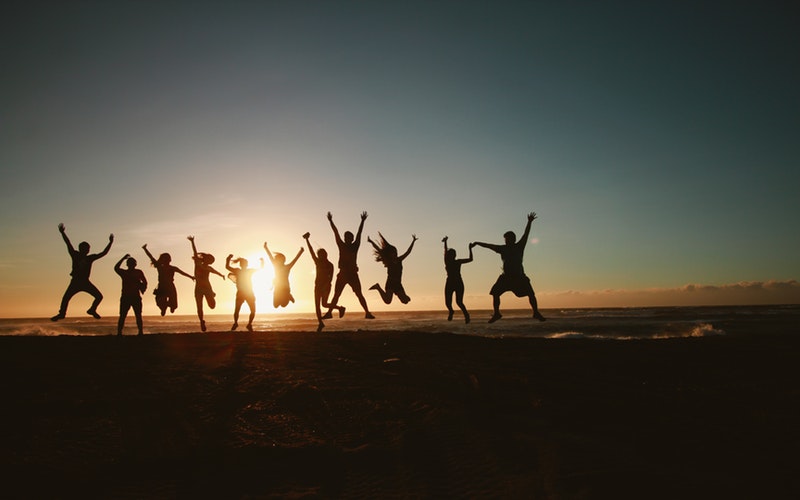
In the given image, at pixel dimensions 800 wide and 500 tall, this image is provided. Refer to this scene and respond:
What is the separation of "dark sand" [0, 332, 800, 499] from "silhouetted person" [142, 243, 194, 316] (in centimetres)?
350

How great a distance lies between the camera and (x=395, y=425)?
25.3 ft

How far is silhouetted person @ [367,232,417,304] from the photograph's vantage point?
13805mm

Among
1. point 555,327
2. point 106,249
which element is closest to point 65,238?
point 106,249

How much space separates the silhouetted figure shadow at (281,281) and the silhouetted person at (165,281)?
9.67 feet

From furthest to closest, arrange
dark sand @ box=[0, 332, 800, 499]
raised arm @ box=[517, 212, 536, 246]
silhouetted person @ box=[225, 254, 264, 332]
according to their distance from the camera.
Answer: silhouetted person @ box=[225, 254, 264, 332]
raised arm @ box=[517, 212, 536, 246]
dark sand @ box=[0, 332, 800, 499]

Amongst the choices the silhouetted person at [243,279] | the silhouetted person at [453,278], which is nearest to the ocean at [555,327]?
the silhouetted person at [243,279]

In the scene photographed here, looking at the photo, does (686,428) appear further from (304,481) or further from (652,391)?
(304,481)

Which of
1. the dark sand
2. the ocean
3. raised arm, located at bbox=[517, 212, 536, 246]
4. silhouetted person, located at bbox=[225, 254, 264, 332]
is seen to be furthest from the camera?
the ocean

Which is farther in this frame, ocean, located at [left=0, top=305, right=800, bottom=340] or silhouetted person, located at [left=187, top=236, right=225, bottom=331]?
ocean, located at [left=0, top=305, right=800, bottom=340]

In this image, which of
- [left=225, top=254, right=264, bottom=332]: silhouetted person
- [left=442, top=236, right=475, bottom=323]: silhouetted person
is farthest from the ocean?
[left=442, top=236, right=475, bottom=323]: silhouetted person

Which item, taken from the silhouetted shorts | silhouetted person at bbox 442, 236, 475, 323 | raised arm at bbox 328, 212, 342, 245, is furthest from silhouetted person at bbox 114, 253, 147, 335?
the silhouetted shorts

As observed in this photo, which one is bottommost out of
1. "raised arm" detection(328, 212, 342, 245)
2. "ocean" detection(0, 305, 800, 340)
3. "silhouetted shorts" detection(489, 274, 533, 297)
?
"ocean" detection(0, 305, 800, 340)

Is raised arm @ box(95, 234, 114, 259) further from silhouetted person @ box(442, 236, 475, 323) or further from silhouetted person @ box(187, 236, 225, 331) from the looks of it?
silhouetted person @ box(442, 236, 475, 323)

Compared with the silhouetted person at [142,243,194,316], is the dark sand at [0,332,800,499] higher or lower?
lower
